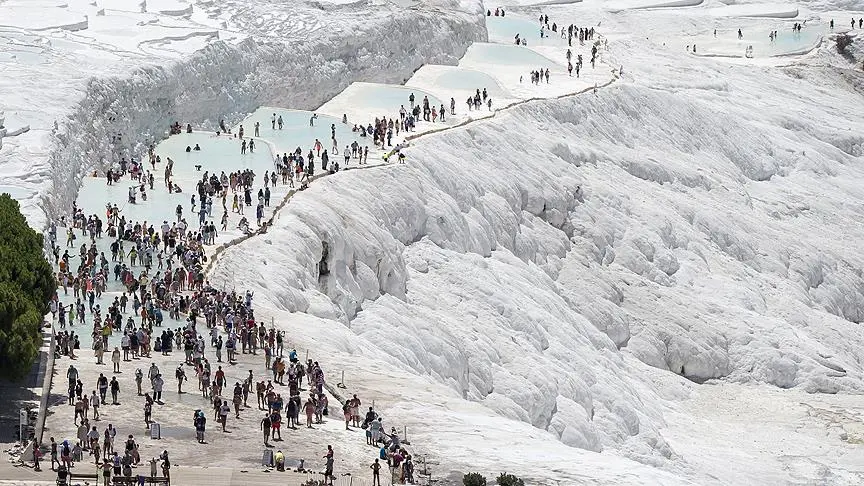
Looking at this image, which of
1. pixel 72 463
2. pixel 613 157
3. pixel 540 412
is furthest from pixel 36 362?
pixel 613 157

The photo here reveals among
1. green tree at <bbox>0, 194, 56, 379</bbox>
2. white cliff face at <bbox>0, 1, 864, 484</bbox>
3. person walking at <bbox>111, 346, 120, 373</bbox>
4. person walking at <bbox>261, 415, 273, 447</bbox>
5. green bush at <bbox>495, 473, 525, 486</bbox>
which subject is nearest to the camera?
green bush at <bbox>495, 473, 525, 486</bbox>

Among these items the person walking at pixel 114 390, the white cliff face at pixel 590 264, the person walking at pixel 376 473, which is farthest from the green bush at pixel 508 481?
the person walking at pixel 114 390

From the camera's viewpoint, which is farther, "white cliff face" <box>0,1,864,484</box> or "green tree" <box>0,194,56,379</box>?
"white cliff face" <box>0,1,864,484</box>

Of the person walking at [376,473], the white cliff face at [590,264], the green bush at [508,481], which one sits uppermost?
the person walking at [376,473]

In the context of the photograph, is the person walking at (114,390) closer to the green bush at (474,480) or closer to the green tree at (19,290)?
the green tree at (19,290)

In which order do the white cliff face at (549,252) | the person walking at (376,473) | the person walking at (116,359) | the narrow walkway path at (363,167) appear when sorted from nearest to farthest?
the person walking at (376,473) < the person walking at (116,359) < the narrow walkway path at (363,167) < the white cliff face at (549,252)

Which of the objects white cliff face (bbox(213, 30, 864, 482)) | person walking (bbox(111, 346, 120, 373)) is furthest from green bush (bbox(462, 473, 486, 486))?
person walking (bbox(111, 346, 120, 373))

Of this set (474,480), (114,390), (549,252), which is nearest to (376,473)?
(474,480)

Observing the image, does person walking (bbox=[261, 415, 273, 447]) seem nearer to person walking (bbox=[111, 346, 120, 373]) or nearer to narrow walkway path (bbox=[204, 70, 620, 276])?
person walking (bbox=[111, 346, 120, 373])
